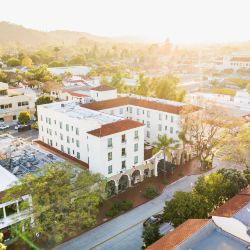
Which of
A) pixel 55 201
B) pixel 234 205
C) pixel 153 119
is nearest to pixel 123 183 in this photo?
pixel 55 201

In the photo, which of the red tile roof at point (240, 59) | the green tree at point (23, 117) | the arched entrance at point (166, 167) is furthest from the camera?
the red tile roof at point (240, 59)

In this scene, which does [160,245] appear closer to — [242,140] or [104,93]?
[242,140]

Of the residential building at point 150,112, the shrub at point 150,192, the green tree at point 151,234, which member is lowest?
the shrub at point 150,192

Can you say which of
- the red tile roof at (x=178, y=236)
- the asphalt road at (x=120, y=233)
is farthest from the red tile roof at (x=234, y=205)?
the asphalt road at (x=120, y=233)

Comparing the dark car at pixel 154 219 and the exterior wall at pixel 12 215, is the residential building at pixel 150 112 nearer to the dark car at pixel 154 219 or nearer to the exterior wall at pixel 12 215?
the dark car at pixel 154 219

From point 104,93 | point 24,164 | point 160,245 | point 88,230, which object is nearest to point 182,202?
point 160,245

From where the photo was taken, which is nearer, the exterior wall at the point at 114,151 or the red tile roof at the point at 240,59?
the exterior wall at the point at 114,151

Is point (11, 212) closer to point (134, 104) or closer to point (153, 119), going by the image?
point (153, 119)
